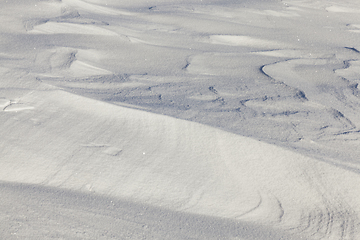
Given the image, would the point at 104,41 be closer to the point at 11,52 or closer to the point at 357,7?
the point at 11,52

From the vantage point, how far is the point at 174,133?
2.06 meters

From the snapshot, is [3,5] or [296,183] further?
[3,5]

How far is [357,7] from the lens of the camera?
5164 mm

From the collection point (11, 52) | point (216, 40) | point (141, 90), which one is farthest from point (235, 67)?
point (11, 52)

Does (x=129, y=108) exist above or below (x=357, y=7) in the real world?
below

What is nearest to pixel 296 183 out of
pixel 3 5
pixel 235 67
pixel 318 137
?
pixel 318 137

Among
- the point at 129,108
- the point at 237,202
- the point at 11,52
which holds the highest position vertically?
the point at 11,52

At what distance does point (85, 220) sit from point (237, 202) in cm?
71

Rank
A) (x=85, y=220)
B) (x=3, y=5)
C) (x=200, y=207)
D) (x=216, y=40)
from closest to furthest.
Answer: (x=85, y=220) → (x=200, y=207) → (x=216, y=40) → (x=3, y=5)

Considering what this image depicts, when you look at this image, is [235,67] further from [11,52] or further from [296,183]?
[11,52]

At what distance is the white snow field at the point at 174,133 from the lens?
151cm

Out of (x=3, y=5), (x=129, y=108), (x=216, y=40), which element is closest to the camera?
(x=129, y=108)

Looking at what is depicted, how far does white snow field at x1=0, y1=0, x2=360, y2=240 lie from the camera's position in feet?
4.96

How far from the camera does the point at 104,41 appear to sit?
3436mm
